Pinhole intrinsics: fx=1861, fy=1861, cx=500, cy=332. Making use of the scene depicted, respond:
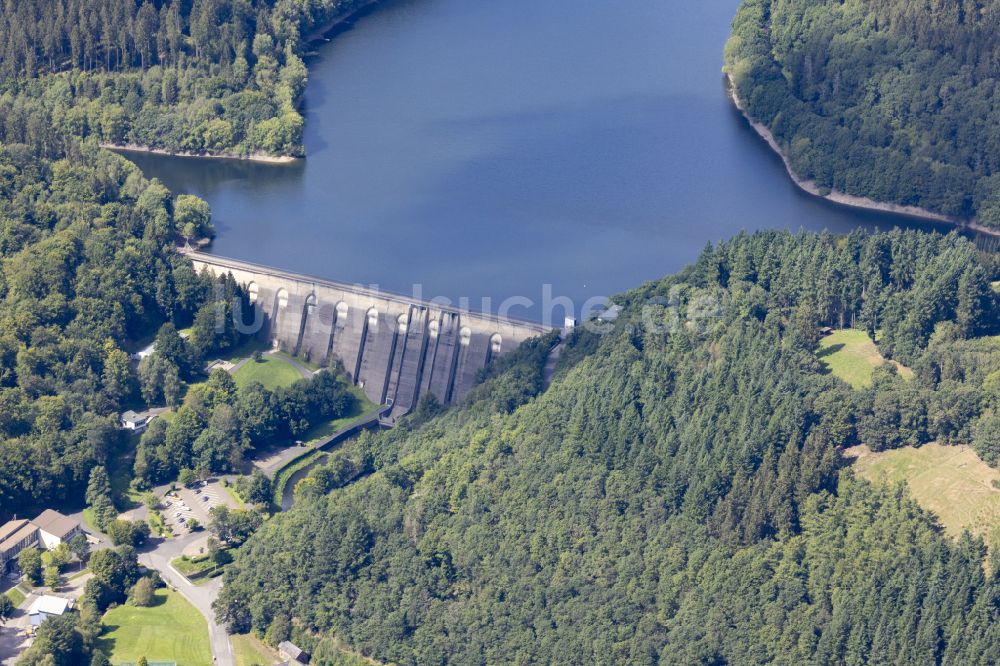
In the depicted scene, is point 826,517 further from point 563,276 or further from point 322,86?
point 322,86

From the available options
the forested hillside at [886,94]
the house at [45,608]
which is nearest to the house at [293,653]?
the house at [45,608]

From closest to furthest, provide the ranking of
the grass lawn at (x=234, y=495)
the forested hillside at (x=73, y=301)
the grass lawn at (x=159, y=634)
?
the grass lawn at (x=159, y=634) < the grass lawn at (x=234, y=495) < the forested hillside at (x=73, y=301)

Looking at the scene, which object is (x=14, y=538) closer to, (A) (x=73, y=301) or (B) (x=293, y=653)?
(B) (x=293, y=653)

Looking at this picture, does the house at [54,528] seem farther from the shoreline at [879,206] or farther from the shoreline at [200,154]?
the shoreline at [879,206]

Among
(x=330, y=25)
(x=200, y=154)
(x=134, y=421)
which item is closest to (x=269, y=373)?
(x=134, y=421)

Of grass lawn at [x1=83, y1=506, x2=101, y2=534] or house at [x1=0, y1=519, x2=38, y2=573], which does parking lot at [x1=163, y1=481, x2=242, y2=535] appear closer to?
grass lawn at [x1=83, y1=506, x2=101, y2=534]

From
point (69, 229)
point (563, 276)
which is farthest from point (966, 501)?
point (69, 229)
